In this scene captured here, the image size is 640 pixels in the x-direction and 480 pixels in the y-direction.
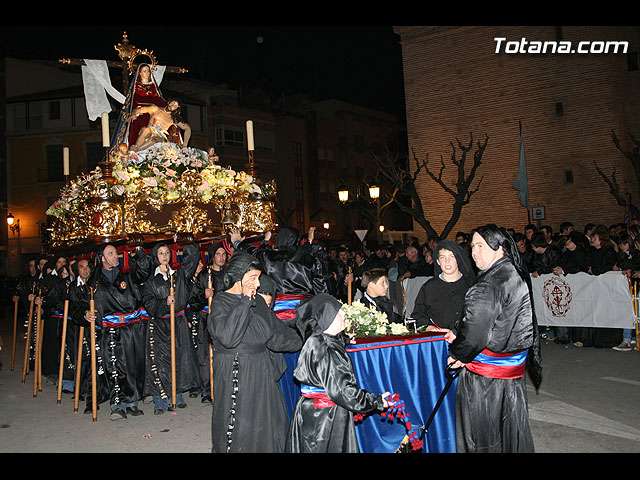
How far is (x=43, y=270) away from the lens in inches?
396

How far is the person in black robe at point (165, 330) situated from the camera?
704 cm

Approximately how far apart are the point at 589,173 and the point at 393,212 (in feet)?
101

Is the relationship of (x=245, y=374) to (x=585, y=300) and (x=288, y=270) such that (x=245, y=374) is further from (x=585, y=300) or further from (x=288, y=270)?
(x=585, y=300)

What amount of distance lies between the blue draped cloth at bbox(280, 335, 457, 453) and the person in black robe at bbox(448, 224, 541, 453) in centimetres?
61

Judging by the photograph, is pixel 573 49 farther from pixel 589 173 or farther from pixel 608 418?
pixel 608 418

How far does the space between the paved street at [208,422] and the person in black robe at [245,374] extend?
143cm

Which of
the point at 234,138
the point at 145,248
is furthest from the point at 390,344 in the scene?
the point at 234,138

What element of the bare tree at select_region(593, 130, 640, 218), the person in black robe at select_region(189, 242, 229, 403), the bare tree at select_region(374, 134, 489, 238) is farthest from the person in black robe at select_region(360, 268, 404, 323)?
the bare tree at select_region(374, 134, 489, 238)

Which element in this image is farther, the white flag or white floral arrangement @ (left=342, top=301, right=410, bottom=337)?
the white flag

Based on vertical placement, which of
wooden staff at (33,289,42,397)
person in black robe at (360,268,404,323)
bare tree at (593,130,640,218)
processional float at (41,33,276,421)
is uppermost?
bare tree at (593,130,640,218)

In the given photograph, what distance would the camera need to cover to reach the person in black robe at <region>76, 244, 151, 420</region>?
22.6 ft

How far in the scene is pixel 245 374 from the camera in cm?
423

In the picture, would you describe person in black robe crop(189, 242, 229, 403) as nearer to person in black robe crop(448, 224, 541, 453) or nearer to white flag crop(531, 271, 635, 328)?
person in black robe crop(448, 224, 541, 453)

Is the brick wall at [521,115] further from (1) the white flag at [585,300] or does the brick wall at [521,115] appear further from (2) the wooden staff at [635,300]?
(2) the wooden staff at [635,300]
